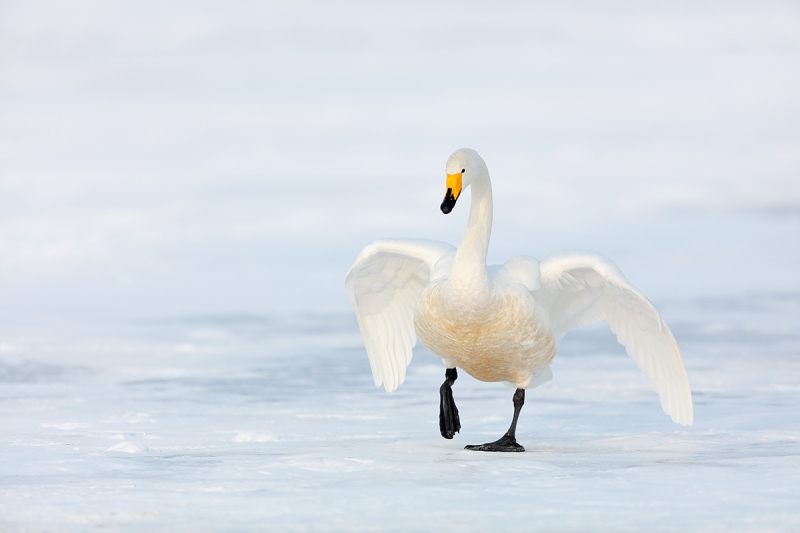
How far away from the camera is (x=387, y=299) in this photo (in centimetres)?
957

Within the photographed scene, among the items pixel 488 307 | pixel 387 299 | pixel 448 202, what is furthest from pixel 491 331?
pixel 387 299

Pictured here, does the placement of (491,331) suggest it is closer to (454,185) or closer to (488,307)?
(488,307)

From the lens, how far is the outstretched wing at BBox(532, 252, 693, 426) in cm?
806

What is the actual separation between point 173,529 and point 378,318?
16.3 feet

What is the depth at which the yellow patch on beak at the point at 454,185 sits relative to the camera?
745cm

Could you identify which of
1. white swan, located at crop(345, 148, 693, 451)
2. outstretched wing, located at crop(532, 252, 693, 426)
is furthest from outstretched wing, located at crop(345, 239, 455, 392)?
outstretched wing, located at crop(532, 252, 693, 426)

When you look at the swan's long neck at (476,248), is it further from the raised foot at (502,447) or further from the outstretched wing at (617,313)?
the raised foot at (502,447)

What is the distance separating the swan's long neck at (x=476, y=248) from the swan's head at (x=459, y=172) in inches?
6.7

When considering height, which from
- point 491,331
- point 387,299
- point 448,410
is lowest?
point 448,410

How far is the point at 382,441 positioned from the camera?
330 inches

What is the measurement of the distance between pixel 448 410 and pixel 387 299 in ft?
4.91

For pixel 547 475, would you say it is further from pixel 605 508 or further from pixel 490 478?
pixel 605 508

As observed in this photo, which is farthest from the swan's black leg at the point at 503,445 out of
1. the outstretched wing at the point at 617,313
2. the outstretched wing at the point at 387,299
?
the outstretched wing at the point at 387,299

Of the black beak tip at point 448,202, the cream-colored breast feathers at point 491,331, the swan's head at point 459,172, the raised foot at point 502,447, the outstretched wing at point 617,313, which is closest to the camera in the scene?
the black beak tip at point 448,202
